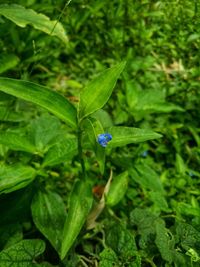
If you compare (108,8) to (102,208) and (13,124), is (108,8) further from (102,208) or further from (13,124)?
(102,208)

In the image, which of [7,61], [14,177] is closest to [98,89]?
[14,177]

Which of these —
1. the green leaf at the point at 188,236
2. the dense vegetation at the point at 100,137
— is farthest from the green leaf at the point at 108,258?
the green leaf at the point at 188,236

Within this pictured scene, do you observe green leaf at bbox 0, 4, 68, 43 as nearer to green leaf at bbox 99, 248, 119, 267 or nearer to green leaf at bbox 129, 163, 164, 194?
green leaf at bbox 129, 163, 164, 194

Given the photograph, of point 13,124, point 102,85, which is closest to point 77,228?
point 102,85

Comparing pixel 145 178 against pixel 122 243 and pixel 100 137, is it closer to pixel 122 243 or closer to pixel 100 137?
pixel 122 243

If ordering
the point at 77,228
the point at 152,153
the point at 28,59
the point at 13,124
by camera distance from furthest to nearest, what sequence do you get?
the point at 28,59 → the point at 152,153 → the point at 13,124 → the point at 77,228

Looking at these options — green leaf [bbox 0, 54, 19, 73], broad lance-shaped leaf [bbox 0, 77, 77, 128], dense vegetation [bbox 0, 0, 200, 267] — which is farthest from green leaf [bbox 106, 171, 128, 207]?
green leaf [bbox 0, 54, 19, 73]

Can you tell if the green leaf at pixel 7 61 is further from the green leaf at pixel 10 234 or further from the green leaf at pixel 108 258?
the green leaf at pixel 108 258
